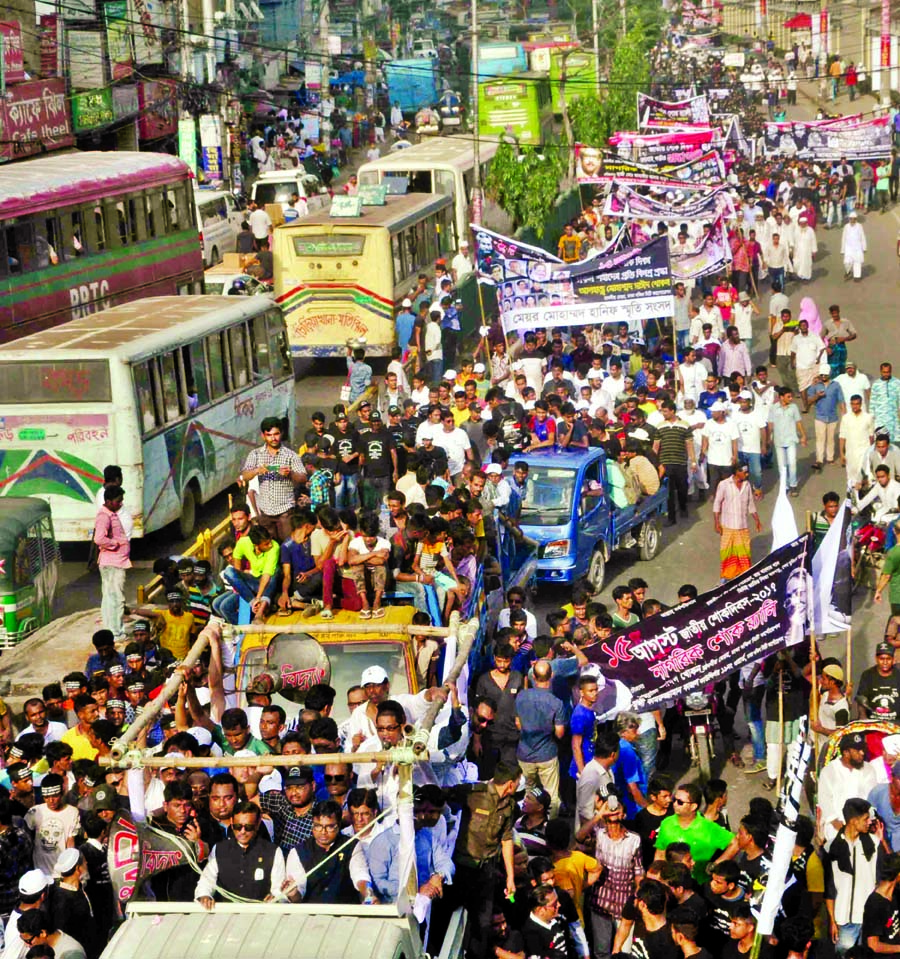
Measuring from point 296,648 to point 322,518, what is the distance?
2.47 meters

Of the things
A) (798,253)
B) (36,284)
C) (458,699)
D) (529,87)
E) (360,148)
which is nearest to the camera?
(458,699)

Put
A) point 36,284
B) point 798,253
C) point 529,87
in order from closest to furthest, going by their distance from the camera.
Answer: point 36,284 < point 798,253 < point 529,87

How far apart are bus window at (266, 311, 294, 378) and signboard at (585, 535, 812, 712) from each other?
1155cm

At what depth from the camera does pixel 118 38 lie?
4531 centimetres

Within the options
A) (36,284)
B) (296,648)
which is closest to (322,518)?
(296,648)

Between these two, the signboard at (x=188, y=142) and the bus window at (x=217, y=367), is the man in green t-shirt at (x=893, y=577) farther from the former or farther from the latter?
the signboard at (x=188, y=142)

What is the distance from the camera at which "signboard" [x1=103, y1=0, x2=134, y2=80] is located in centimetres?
4481

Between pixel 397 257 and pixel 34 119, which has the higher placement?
pixel 34 119

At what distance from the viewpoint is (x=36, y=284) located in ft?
77.8

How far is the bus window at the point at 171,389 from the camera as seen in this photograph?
64.1ft

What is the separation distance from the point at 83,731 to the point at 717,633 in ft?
13.6

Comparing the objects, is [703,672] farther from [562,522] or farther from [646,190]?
[646,190]

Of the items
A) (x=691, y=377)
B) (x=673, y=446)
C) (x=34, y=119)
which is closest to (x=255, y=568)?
(x=673, y=446)

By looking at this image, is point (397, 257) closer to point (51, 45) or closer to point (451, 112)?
point (51, 45)
